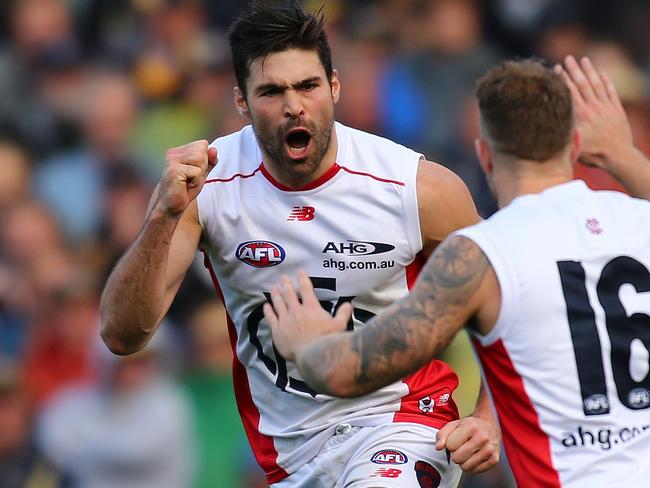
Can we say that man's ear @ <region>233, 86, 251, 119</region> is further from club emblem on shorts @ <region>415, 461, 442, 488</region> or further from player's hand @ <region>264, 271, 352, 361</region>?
club emblem on shorts @ <region>415, 461, 442, 488</region>

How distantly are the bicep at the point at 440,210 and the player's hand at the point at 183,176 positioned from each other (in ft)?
2.88

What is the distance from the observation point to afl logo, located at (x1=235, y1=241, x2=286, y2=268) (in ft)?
18.2

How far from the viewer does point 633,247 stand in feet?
14.1

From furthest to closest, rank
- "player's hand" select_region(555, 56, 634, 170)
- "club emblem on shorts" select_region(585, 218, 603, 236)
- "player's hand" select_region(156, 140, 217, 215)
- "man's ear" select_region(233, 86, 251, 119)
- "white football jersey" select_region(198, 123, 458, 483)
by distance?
"man's ear" select_region(233, 86, 251, 119) < "white football jersey" select_region(198, 123, 458, 483) < "player's hand" select_region(555, 56, 634, 170) < "player's hand" select_region(156, 140, 217, 215) < "club emblem on shorts" select_region(585, 218, 603, 236)

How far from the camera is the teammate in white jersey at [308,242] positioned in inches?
214

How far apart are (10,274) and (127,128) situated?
149cm

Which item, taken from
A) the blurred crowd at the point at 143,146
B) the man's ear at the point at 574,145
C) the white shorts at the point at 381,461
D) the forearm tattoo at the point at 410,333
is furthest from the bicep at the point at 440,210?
the blurred crowd at the point at 143,146

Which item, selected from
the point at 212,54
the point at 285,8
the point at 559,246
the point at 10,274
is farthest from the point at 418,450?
the point at 212,54

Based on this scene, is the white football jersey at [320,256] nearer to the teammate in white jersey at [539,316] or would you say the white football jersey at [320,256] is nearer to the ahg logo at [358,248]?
the ahg logo at [358,248]

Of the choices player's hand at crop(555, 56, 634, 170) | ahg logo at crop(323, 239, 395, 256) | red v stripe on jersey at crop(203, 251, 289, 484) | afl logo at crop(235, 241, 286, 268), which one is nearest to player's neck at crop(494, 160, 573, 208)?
player's hand at crop(555, 56, 634, 170)

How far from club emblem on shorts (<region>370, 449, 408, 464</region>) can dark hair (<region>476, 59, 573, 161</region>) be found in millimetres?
1476

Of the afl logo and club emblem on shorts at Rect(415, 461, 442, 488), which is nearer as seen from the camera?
club emblem on shorts at Rect(415, 461, 442, 488)

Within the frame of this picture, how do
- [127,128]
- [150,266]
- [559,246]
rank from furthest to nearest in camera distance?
[127,128]
[150,266]
[559,246]

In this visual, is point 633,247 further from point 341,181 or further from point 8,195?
point 8,195
